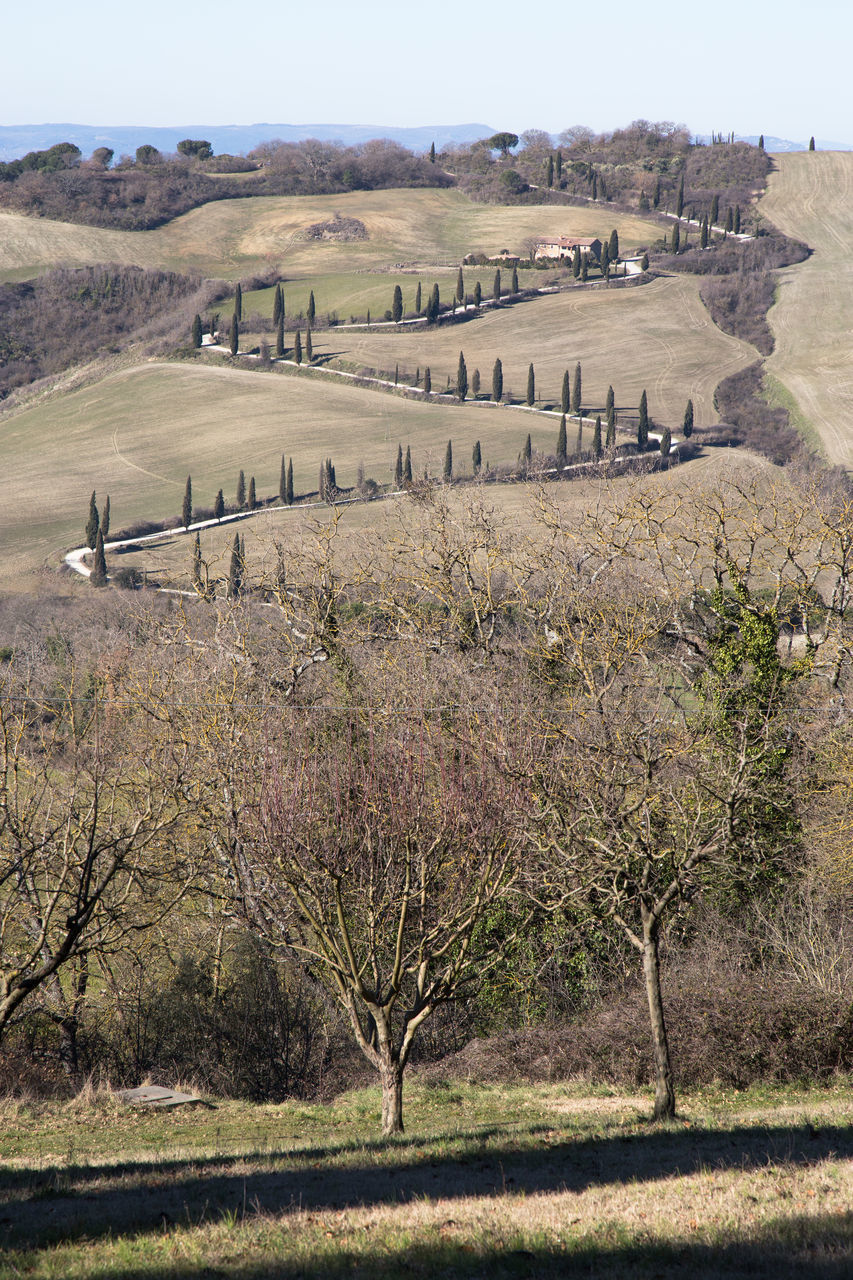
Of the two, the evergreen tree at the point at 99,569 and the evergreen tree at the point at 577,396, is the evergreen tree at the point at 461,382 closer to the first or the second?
the evergreen tree at the point at 577,396

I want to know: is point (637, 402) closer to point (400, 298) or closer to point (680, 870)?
point (400, 298)

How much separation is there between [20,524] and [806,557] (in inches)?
2788

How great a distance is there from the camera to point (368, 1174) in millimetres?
11016

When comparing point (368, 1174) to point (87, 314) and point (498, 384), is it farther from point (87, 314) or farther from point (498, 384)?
point (87, 314)

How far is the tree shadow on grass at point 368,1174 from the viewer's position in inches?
357

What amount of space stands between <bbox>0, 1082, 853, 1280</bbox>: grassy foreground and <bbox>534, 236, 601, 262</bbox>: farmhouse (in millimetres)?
165338

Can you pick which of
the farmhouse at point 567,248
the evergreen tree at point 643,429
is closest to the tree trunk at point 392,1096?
the evergreen tree at point 643,429

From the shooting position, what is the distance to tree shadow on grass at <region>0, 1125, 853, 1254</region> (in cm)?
907

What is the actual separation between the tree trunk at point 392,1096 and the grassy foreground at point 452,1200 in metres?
0.37

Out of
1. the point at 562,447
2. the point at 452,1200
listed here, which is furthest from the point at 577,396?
the point at 452,1200

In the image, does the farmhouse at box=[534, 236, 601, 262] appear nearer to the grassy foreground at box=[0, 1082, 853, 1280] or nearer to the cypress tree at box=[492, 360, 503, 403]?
the cypress tree at box=[492, 360, 503, 403]

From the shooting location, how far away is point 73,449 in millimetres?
124125

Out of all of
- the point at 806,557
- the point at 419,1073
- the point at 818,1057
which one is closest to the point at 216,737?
the point at 419,1073

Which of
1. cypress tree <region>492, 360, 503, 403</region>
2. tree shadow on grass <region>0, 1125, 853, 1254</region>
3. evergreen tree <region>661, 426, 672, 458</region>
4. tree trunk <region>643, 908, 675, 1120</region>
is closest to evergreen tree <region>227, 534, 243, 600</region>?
tree trunk <region>643, 908, 675, 1120</region>
